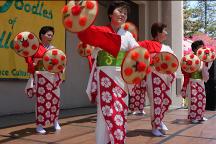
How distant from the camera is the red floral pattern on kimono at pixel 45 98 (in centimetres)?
488

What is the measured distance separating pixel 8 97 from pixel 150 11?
5134mm

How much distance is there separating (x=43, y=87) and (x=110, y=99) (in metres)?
2.07

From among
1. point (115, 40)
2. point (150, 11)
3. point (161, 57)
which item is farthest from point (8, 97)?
point (150, 11)

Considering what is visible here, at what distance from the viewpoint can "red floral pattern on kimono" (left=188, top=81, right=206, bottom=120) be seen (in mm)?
6062

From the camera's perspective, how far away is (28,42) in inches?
184

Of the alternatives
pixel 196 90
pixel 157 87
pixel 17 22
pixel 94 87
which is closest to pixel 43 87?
pixel 157 87

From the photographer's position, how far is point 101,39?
9.67 feet

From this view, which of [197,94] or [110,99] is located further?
[197,94]

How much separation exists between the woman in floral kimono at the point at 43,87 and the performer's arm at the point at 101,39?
6.71 feet

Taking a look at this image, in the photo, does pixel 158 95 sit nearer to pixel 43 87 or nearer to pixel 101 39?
pixel 43 87

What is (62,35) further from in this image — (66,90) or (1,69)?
(1,69)

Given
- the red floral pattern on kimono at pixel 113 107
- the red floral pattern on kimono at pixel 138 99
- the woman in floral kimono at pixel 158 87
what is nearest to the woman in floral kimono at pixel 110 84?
the red floral pattern on kimono at pixel 113 107

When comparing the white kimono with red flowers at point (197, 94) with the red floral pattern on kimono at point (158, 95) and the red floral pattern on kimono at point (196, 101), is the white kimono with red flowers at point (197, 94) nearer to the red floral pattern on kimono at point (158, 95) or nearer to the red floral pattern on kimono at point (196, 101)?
the red floral pattern on kimono at point (196, 101)

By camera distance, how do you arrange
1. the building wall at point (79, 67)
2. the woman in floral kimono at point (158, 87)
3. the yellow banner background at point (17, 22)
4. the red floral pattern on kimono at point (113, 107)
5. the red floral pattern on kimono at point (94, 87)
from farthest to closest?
the building wall at point (79, 67) → the yellow banner background at point (17, 22) → the woman in floral kimono at point (158, 87) → the red floral pattern on kimono at point (94, 87) → the red floral pattern on kimono at point (113, 107)
